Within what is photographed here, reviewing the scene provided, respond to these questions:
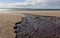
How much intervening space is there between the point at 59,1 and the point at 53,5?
3.0 inches

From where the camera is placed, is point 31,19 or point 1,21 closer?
point 31,19

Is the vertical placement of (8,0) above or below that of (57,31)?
above

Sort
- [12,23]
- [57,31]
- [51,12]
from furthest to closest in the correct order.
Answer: [51,12] < [12,23] < [57,31]

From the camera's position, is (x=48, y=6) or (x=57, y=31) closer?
(x=57, y=31)

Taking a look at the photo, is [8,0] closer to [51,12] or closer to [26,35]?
[51,12]

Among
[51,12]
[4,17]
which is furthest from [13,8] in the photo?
[51,12]

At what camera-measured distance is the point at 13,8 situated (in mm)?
1418

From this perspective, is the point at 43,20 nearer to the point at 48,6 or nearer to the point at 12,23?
the point at 12,23

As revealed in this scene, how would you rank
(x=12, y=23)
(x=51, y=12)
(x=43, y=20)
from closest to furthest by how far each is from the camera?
(x=43, y=20), (x=12, y=23), (x=51, y=12)

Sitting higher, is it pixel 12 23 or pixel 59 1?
pixel 59 1

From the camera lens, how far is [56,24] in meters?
0.90

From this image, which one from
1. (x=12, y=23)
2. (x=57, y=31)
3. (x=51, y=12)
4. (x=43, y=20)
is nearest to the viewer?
(x=57, y=31)

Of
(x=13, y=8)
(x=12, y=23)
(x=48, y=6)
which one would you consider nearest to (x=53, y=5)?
(x=48, y=6)

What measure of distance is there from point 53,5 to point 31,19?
496 mm
